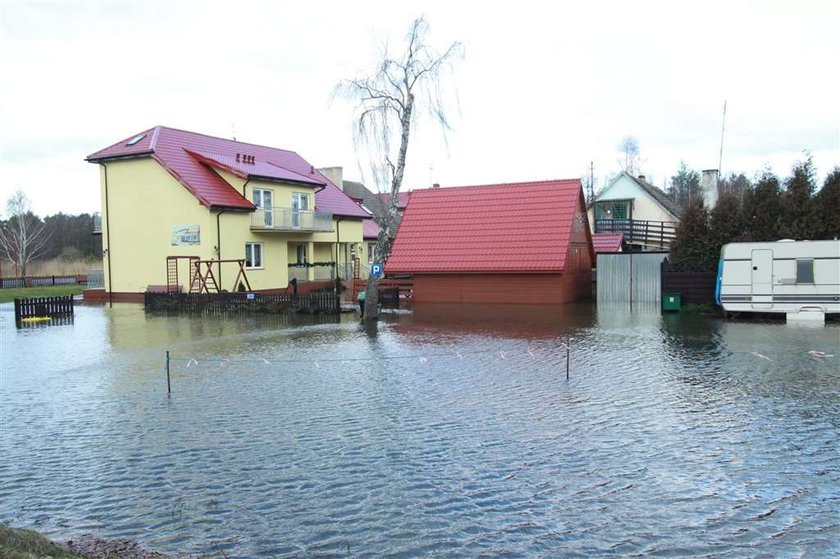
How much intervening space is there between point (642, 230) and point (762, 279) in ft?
73.7

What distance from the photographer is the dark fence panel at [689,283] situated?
84.7 feet

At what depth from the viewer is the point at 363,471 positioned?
7.93 meters

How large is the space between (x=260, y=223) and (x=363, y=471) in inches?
1205

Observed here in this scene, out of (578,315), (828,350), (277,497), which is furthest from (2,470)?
(578,315)

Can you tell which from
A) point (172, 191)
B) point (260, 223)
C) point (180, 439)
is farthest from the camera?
point (260, 223)

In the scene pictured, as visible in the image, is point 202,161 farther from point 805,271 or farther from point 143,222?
point 805,271

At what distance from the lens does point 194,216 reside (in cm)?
3425

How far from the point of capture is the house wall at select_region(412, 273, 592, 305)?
96.2 ft

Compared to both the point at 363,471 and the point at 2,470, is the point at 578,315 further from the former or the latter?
the point at 2,470

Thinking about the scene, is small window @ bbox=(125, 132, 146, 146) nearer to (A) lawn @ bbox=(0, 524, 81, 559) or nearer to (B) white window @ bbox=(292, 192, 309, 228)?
(B) white window @ bbox=(292, 192, 309, 228)

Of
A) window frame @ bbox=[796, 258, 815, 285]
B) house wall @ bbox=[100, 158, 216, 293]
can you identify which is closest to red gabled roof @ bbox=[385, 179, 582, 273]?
window frame @ bbox=[796, 258, 815, 285]

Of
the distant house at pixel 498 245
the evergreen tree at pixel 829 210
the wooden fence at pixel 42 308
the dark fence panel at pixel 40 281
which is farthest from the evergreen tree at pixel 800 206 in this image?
the dark fence panel at pixel 40 281

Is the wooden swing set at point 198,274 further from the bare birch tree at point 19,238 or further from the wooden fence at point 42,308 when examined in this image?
the bare birch tree at point 19,238

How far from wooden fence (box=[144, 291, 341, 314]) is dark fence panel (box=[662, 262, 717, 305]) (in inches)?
498
